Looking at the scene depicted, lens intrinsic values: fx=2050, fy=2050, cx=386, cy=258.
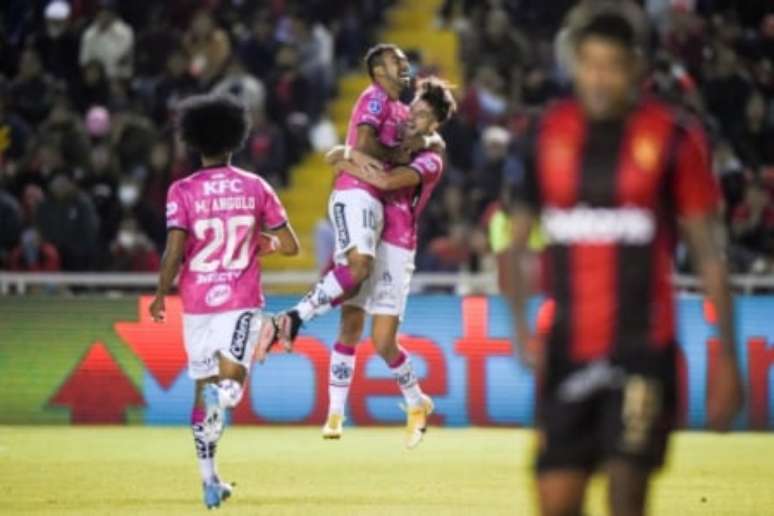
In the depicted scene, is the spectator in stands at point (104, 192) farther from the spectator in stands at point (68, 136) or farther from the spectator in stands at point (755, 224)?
the spectator in stands at point (755, 224)

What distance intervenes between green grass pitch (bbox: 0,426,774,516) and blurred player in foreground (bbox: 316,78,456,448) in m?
0.48

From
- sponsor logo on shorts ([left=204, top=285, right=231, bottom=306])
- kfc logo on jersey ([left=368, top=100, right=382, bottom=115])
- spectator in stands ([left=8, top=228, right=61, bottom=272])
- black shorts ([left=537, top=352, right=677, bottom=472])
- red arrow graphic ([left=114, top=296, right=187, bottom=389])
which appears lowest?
red arrow graphic ([left=114, top=296, right=187, bottom=389])

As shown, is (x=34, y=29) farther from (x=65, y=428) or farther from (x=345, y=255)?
(x=345, y=255)

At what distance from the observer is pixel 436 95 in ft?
46.5

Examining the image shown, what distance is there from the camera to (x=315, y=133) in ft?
81.6

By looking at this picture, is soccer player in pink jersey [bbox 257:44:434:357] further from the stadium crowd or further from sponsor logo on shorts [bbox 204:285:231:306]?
the stadium crowd

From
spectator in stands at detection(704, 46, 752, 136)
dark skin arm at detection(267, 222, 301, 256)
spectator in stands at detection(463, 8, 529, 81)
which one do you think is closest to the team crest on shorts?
dark skin arm at detection(267, 222, 301, 256)

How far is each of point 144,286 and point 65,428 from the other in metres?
2.18

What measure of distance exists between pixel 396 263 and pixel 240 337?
10.1ft

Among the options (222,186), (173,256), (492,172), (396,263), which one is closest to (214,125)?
(222,186)

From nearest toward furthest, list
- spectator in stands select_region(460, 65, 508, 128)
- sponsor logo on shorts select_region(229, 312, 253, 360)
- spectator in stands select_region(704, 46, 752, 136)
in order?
sponsor logo on shorts select_region(229, 312, 253, 360) → spectator in stands select_region(704, 46, 752, 136) → spectator in stands select_region(460, 65, 508, 128)

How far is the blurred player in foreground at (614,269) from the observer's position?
22.9ft

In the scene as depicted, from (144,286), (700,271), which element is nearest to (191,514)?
(700,271)

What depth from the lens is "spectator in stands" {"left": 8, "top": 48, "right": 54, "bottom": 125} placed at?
24.5 meters
